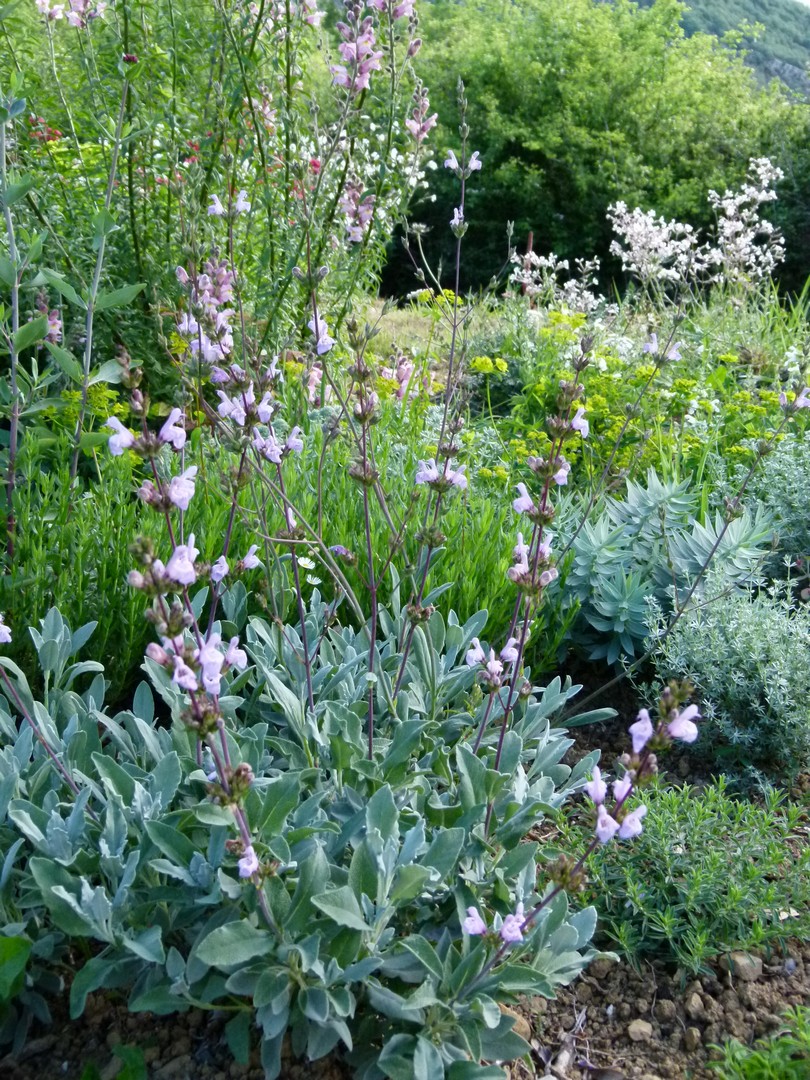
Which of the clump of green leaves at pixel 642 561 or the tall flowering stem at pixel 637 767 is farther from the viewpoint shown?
the clump of green leaves at pixel 642 561

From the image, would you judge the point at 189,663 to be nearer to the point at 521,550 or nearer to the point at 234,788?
the point at 234,788

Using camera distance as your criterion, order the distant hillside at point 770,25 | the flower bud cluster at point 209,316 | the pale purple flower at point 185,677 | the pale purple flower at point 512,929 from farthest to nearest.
→ the distant hillside at point 770,25, the flower bud cluster at point 209,316, the pale purple flower at point 512,929, the pale purple flower at point 185,677

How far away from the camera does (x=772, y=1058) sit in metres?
1.57

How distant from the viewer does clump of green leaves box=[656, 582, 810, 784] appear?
2.39m

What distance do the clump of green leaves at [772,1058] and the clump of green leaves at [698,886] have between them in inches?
7.1

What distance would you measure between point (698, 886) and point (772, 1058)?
0.34 meters

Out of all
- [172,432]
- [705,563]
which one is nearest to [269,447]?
[172,432]

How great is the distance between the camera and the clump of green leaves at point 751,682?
2.39 m

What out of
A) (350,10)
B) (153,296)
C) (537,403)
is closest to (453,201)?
(537,403)

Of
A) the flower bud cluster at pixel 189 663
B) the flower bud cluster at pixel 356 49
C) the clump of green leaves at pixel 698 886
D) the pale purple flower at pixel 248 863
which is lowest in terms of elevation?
the clump of green leaves at pixel 698 886

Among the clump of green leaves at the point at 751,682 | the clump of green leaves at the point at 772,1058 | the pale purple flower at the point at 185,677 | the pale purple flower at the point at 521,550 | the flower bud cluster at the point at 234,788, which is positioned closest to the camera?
the pale purple flower at the point at 185,677

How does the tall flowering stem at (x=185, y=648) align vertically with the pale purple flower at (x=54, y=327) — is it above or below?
above

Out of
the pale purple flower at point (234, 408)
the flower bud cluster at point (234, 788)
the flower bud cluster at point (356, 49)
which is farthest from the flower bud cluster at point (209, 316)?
the flower bud cluster at point (234, 788)

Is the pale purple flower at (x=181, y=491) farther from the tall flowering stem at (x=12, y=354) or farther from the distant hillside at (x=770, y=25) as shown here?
the distant hillside at (x=770, y=25)
